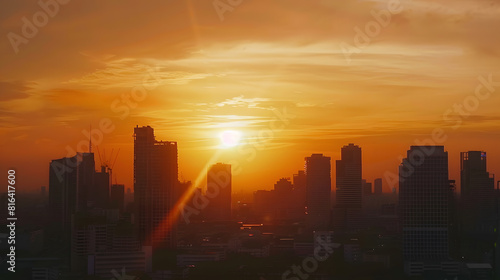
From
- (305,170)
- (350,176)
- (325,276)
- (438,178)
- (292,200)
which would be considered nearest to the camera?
(325,276)

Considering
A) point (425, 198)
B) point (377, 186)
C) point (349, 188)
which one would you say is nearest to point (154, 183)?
point (425, 198)

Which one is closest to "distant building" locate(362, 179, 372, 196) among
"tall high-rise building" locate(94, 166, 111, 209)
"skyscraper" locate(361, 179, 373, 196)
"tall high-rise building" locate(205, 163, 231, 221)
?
"skyscraper" locate(361, 179, 373, 196)

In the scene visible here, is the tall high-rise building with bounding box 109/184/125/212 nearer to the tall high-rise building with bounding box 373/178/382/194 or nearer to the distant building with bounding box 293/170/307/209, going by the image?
the distant building with bounding box 293/170/307/209

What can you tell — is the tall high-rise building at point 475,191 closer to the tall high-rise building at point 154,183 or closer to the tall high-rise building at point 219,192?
the tall high-rise building at point 154,183

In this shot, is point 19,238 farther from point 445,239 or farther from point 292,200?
point 292,200

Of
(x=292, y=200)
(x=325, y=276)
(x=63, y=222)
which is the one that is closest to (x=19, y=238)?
(x=63, y=222)

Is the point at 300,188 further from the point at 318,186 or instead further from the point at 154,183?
the point at 154,183

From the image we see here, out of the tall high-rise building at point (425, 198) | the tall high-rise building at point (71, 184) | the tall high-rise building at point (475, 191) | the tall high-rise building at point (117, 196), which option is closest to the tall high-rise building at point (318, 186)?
the tall high-rise building at point (475, 191)
